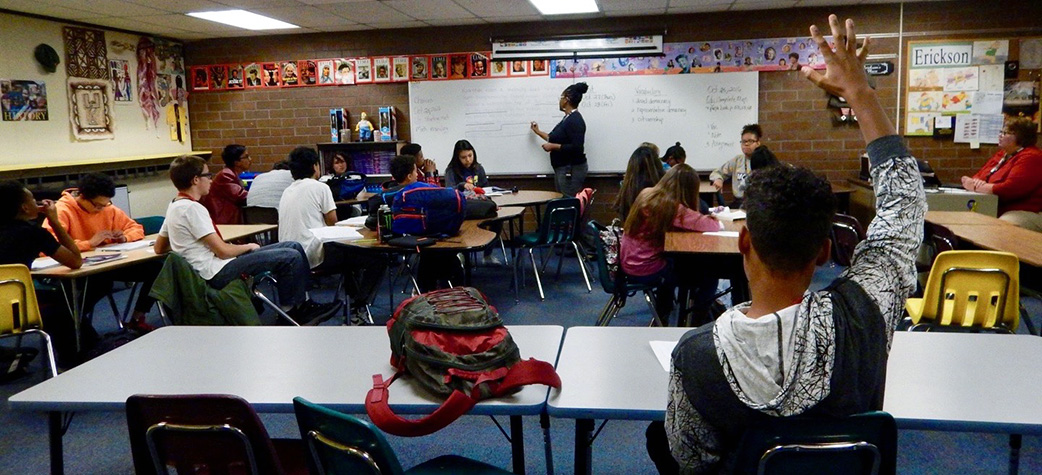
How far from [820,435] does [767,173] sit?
18.2 inches

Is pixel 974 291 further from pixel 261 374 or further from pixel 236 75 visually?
pixel 236 75

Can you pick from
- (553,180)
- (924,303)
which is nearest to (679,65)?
(553,180)

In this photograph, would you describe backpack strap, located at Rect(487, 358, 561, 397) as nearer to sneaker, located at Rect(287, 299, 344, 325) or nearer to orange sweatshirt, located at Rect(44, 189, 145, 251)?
sneaker, located at Rect(287, 299, 344, 325)

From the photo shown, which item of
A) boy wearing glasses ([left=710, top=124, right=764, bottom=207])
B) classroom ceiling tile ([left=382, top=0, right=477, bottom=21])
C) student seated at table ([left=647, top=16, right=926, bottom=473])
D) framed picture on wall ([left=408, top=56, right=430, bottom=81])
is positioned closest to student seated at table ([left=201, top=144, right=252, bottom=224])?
classroom ceiling tile ([left=382, top=0, right=477, bottom=21])

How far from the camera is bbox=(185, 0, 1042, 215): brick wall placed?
681 cm

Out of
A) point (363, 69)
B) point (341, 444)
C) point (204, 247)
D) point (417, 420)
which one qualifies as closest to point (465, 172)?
point (363, 69)

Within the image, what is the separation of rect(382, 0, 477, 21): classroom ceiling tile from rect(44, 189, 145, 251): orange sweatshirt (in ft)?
9.31

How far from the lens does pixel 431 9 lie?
21.6ft

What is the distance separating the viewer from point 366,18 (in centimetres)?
696

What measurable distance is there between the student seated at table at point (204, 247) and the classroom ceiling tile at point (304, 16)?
2.99 metres

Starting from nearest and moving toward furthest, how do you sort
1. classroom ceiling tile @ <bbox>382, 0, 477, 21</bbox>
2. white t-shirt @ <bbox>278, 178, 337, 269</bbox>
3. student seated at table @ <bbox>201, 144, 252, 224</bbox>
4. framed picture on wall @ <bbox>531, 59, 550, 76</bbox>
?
white t-shirt @ <bbox>278, 178, 337, 269</bbox>
student seated at table @ <bbox>201, 144, 252, 224</bbox>
classroom ceiling tile @ <bbox>382, 0, 477, 21</bbox>
framed picture on wall @ <bbox>531, 59, 550, 76</bbox>

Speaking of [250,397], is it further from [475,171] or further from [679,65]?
[679,65]

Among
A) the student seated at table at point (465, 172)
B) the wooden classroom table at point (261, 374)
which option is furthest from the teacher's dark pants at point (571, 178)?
the wooden classroom table at point (261, 374)

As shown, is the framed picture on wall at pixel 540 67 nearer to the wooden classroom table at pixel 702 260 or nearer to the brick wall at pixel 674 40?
the brick wall at pixel 674 40
